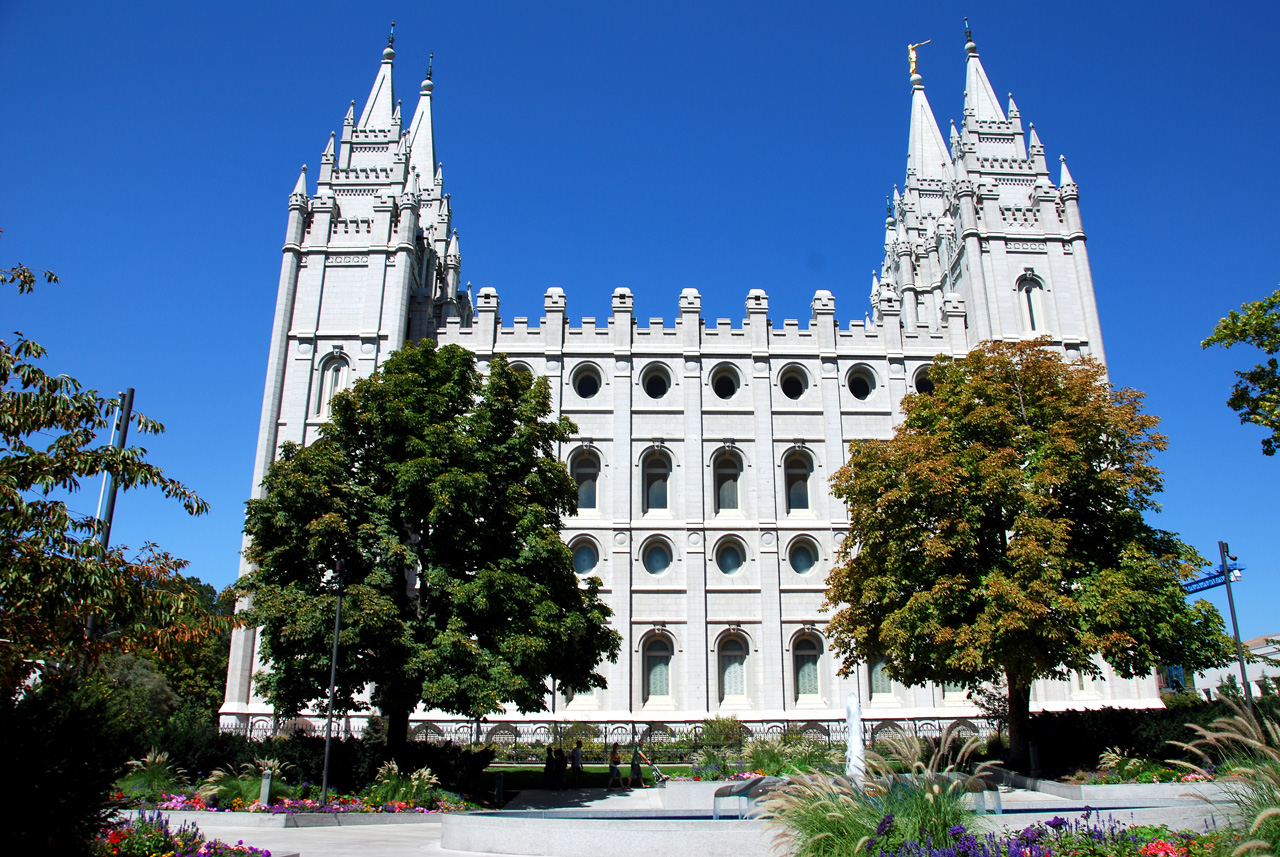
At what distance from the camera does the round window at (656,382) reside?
37.2m

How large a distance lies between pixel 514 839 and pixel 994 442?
634 inches

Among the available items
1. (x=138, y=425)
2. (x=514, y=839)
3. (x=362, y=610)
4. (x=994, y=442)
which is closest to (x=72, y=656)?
(x=138, y=425)

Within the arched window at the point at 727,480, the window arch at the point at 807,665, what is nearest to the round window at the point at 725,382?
the arched window at the point at 727,480

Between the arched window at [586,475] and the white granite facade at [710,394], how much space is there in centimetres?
7

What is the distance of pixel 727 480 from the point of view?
118 ft

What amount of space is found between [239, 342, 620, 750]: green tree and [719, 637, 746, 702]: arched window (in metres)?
11.2

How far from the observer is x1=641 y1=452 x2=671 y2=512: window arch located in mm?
35656

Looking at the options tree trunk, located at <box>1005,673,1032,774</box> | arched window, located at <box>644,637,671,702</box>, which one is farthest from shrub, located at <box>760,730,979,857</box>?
arched window, located at <box>644,637,671,702</box>

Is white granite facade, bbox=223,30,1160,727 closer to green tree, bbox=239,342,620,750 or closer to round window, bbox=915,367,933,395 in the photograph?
round window, bbox=915,367,933,395

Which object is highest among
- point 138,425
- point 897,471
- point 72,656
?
point 897,471

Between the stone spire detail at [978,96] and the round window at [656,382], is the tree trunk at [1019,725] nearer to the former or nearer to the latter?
the round window at [656,382]

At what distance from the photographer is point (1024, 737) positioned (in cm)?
2148

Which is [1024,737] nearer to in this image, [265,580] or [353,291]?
[265,580]

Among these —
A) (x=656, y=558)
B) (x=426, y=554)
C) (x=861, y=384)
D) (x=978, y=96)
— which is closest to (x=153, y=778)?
(x=426, y=554)
